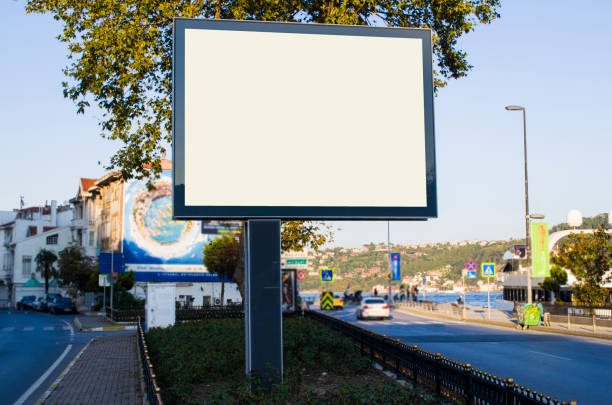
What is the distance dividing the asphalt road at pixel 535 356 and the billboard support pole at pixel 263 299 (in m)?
6.03

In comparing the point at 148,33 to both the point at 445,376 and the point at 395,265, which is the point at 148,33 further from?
the point at 395,265

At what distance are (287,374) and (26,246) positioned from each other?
4162 inches

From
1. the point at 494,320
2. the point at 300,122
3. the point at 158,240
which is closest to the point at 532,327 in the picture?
the point at 494,320

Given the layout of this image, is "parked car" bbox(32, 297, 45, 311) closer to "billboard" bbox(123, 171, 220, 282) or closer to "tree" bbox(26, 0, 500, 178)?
"billboard" bbox(123, 171, 220, 282)

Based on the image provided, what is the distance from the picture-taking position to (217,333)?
2280 centimetres

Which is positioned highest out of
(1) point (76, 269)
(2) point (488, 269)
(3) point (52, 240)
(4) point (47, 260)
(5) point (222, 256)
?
(3) point (52, 240)

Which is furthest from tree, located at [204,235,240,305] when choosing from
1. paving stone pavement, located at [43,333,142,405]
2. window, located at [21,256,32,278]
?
window, located at [21,256,32,278]

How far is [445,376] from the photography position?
10.9 m

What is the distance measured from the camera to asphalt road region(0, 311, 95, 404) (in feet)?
53.2

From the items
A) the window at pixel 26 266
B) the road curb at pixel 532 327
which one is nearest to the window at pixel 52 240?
the window at pixel 26 266

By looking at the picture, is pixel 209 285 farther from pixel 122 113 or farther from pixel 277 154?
pixel 277 154

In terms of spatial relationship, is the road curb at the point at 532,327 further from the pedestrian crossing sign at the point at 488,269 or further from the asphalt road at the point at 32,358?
the asphalt road at the point at 32,358

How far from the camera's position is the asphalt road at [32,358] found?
53.2 feet

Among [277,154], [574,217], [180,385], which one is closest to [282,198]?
[277,154]
